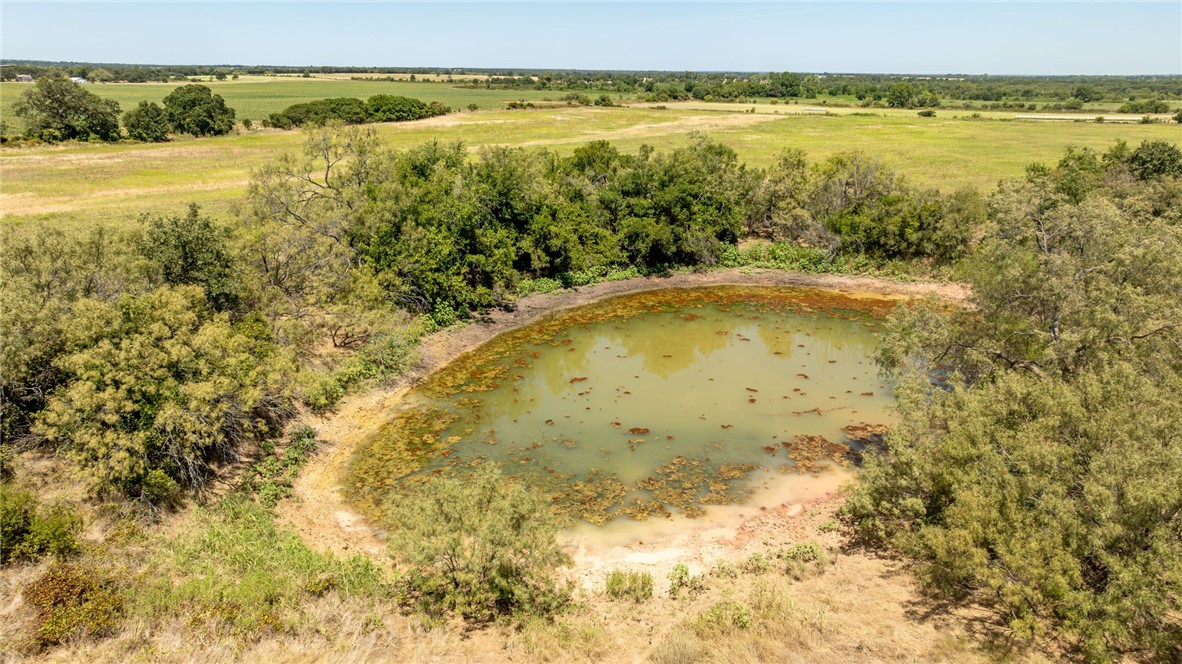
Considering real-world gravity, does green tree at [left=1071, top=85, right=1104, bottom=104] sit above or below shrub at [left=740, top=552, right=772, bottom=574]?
above

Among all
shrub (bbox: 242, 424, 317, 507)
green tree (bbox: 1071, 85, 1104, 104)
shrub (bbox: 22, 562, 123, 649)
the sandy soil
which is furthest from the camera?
green tree (bbox: 1071, 85, 1104, 104)

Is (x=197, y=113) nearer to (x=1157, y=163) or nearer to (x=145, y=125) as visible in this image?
(x=145, y=125)

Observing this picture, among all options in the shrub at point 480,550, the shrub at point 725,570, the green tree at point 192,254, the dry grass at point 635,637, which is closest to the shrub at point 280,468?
the green tree at point 192,254

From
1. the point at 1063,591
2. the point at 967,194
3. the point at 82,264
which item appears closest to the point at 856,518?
the point at 1063,591

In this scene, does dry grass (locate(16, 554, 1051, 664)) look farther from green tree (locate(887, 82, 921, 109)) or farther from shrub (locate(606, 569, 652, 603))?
green tree (locate(887, 82, 921, 109))

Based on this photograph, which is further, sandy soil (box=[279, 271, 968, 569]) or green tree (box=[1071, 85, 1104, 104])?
green tree (box=[1071, 85, 1104, 104])

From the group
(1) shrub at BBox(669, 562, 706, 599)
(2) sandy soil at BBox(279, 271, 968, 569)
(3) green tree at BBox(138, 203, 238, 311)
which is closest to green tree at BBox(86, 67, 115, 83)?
(3) green tree at BBox(138, 203, 238, 311)

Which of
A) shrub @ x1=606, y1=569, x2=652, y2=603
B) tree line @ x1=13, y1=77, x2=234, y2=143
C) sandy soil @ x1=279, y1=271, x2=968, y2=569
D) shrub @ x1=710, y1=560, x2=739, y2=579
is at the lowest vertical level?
sandy soil @ x1=279, y1=271, x2=968, y2=569
